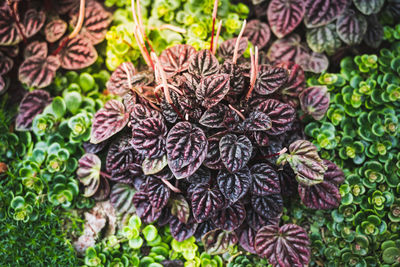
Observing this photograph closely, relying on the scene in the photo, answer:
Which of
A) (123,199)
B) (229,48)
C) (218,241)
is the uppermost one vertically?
(229,48)

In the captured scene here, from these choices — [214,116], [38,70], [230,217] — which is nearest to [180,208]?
[230,217]

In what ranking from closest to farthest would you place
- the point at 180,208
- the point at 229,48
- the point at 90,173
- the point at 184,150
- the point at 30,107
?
the point at 184,150 < the point at 180,208 < the point at 90,173 < the point at 229,48 < the point at 30,107

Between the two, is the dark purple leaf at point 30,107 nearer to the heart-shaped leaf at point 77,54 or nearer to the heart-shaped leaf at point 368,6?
the heart-shaped leaf at point 77,54

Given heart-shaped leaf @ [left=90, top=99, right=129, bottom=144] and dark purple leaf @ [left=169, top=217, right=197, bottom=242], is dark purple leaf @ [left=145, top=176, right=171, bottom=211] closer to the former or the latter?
dark purple leaf @ [left=169, top=217, right=197, bottom=242]

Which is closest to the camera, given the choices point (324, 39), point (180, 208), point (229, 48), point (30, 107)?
point (180, 208)

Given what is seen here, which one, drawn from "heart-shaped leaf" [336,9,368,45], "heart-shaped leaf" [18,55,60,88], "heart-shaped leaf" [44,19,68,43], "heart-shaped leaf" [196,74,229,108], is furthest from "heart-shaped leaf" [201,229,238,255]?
"heart-shaped leaf" [44,19,68,43]

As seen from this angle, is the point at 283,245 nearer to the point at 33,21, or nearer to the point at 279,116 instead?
the point at 279,116

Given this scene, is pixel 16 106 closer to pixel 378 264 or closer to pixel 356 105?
pixel 356 105

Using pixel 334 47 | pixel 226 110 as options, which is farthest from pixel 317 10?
pixel 226 110
